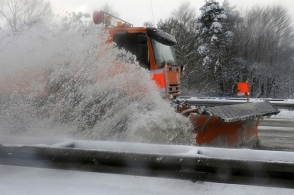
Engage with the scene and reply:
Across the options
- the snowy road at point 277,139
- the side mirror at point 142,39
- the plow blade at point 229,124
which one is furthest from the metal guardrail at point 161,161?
the snowy road at point 277,139

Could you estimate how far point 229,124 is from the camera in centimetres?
504

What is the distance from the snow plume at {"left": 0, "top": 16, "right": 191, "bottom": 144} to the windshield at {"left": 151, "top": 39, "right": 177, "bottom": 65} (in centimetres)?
113

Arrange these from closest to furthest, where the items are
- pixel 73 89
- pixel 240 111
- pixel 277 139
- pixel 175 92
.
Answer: pixel 73 89, pixel 240 111, pixel 175 92, pixel 277 139

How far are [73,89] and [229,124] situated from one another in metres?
2.46

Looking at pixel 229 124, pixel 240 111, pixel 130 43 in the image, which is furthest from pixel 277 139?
pixel 130 43

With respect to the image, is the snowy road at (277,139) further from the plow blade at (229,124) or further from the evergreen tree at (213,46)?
the evergreen tree at (213,46)

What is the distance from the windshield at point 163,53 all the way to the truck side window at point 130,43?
384 mm

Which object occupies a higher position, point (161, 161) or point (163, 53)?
point (163, 53)

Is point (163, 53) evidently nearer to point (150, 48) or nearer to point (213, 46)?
point (150, 48)

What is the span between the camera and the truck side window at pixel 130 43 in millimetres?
5570

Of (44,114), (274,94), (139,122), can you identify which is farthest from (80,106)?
(274,94)

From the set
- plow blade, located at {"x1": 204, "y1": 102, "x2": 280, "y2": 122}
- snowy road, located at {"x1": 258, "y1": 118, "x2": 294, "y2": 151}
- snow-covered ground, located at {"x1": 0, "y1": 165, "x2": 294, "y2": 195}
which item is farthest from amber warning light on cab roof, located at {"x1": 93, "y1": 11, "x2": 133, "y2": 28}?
snow-covered ground, located at {"x1": 0, "y1": 165, "x2": 294, "y2": 195}

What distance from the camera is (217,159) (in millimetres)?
2109

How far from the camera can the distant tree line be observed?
113 feet
